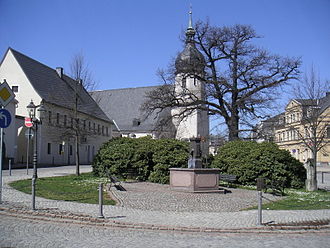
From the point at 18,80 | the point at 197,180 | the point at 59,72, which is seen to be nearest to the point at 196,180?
the point at 197,180

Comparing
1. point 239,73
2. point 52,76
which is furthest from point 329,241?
point 52,76

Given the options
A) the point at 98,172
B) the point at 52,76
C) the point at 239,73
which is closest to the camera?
the point at 98,172

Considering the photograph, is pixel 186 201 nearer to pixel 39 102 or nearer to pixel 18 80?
pixel 39 102

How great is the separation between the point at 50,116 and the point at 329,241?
39.6 metres

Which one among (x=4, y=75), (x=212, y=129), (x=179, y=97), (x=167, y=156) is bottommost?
(x=167, y=156)

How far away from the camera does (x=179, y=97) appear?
30.5 meters

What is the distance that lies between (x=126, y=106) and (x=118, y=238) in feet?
229

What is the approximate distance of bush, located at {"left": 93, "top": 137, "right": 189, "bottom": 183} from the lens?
21.6 metres

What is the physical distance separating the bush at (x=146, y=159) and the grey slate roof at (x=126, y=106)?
48192mm

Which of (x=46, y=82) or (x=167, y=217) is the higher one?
(x=46, y=82)

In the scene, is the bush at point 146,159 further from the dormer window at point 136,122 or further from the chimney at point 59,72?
the dormer window at point 136,122

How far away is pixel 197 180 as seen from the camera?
17125 millimetres

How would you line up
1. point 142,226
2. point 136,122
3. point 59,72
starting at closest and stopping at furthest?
point 142,226 < point 59,72 < point 136,122

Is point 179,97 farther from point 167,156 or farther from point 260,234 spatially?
point 260,234
